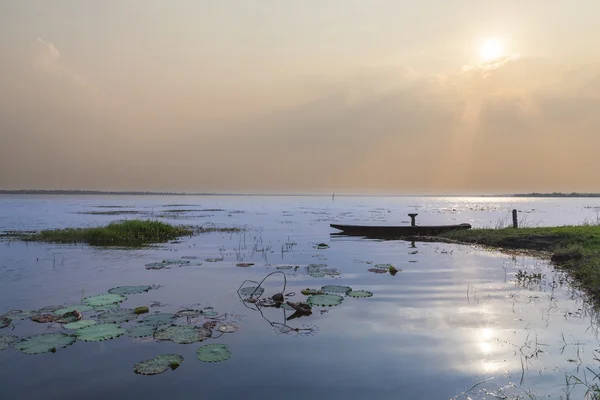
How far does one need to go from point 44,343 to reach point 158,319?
223 cm

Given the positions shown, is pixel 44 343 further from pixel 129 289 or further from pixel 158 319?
pixel 129 289

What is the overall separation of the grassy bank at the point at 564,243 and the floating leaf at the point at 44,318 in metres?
14.2

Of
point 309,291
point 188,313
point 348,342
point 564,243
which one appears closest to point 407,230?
point 564,243

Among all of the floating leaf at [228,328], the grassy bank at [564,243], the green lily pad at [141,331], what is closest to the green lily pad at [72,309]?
the green lily pad at [141,331]

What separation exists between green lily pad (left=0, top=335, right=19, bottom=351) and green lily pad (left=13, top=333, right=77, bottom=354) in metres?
0.16

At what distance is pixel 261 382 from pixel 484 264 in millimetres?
14027

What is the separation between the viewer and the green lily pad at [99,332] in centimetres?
763

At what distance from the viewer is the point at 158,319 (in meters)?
8.81

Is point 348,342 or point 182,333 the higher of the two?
point 182,333

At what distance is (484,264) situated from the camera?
1698 cm

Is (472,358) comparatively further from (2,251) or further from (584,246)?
(2,251)

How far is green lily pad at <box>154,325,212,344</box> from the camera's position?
7.64 m

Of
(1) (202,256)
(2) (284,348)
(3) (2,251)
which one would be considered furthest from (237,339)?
(3) (2,251)

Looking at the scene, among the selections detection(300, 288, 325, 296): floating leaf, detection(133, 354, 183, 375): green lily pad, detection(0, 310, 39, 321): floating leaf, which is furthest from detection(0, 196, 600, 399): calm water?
detection(0, 310, 39, 321): floating leaf
